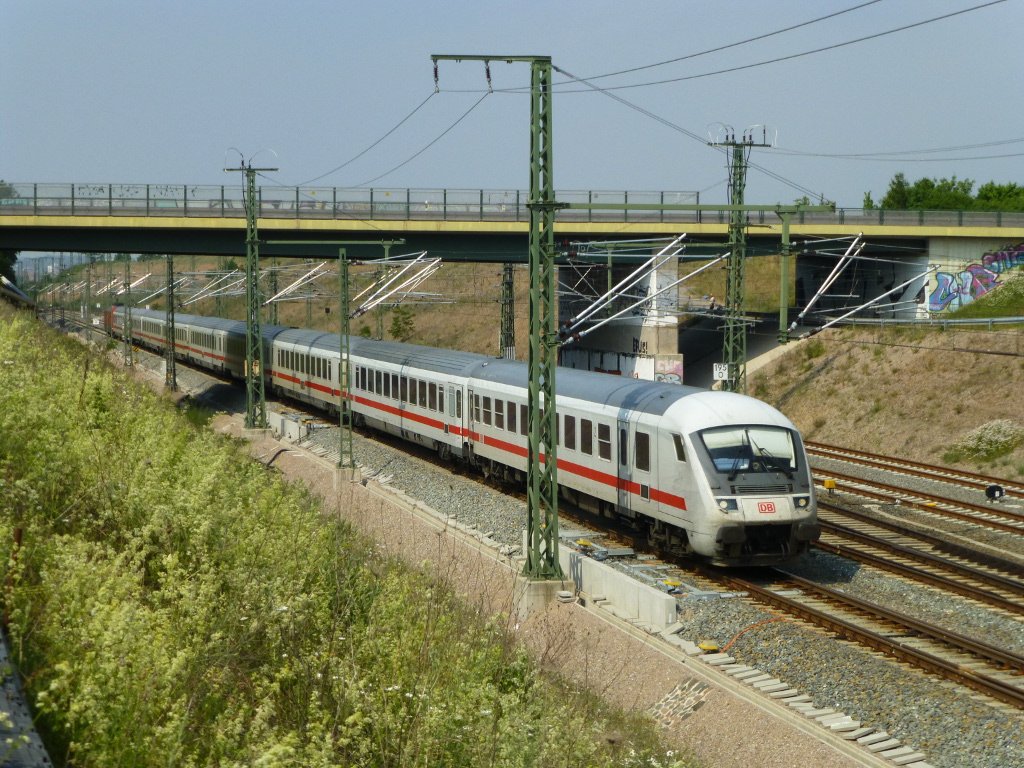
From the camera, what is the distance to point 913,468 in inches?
1078

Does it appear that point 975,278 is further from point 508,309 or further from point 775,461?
point 775,461

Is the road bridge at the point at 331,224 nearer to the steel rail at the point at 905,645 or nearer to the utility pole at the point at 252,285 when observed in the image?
the utility pole at the point at 252,285

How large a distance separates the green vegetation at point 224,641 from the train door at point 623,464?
21.6 feet

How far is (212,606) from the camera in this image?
7.48 m

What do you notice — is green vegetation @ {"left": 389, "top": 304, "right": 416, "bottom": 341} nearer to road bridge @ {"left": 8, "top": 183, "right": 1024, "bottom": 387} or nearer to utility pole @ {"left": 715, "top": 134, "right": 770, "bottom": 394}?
road bridge @ {"left": 8, "top": 183, "right": 1024, "bottom": 387}

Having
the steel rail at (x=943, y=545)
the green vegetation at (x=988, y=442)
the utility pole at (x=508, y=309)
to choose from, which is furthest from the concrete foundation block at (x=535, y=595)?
the utility pole at (x=508, y=309)

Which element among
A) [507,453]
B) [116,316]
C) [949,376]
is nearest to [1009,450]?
[949,376]

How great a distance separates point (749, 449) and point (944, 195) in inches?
2638

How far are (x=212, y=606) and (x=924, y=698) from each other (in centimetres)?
733

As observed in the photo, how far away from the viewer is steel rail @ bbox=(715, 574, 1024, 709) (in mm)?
10898

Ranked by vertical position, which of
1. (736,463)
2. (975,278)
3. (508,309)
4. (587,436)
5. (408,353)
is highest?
(975,278)

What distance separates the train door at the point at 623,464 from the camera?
1722 cm

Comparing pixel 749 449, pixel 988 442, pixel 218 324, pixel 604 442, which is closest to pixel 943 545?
pixel 749 449

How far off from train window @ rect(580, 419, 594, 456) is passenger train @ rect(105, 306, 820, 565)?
0.06ft
